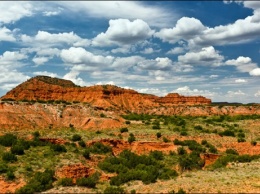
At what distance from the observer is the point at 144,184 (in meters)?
24.3

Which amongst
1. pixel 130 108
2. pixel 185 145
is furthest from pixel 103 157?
pixel 130 108

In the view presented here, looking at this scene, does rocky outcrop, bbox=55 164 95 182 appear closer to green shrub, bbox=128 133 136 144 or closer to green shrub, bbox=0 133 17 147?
green shrub, bbox=0 133 17 147

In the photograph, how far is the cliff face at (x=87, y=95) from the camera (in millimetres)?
140750

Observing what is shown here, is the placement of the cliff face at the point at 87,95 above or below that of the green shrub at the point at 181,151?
above

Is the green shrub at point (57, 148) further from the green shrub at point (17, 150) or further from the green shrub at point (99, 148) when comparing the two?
the green shrub at point (17, 150)

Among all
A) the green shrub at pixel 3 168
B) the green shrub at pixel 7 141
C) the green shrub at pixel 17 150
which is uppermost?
the green shrub at pixel 7 141

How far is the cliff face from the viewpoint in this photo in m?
141

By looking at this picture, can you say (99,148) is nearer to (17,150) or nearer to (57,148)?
(57,148)

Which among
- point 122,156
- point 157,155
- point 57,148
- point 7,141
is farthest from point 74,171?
point 157,155

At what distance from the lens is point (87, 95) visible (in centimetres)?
15288

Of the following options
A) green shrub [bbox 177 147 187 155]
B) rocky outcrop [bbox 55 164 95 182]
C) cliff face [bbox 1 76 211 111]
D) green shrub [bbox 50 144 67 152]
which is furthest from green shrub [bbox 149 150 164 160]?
cliff face [bbox 1 76 211 111]

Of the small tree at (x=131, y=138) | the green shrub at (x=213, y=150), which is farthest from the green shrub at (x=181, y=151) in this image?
the small tree at (x=131, y=138)

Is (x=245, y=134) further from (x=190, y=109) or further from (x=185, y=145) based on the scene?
(x=190, y=109)

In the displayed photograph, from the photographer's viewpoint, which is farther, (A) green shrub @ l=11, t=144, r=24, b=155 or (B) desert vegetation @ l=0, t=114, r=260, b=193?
(A) green shrub @ l=11, t=144, r=24, b=155
